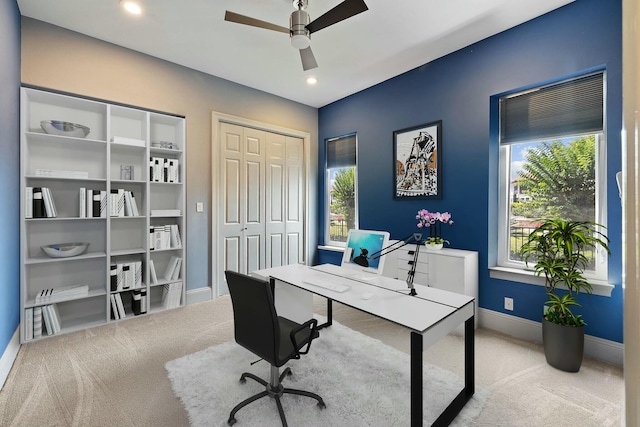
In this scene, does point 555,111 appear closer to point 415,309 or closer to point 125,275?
point 415,309

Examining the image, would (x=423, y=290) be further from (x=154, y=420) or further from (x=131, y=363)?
(x=131, y=363)

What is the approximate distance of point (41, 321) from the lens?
2664 millimetres

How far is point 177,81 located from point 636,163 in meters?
4.08

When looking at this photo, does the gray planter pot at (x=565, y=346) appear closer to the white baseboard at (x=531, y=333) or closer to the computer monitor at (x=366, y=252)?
the white baseboard at (x=531, y=333)

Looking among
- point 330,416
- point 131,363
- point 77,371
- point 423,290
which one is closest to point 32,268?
point 77,371

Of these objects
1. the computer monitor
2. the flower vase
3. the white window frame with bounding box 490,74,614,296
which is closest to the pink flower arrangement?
the flower vase

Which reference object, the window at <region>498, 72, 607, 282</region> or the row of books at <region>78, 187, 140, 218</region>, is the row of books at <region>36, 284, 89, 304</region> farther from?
the window at <region>498, 72, 607, 282</region>

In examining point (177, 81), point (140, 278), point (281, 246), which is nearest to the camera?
point (140, 278)

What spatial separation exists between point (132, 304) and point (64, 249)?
0.89m

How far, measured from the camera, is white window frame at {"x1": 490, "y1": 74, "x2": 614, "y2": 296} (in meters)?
2.39

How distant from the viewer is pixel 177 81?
11.4ft

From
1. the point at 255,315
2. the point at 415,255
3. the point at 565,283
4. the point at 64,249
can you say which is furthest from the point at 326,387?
the point at 64,249

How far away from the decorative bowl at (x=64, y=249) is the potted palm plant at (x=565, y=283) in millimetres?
4193

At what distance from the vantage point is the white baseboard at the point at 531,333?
2291 mm
